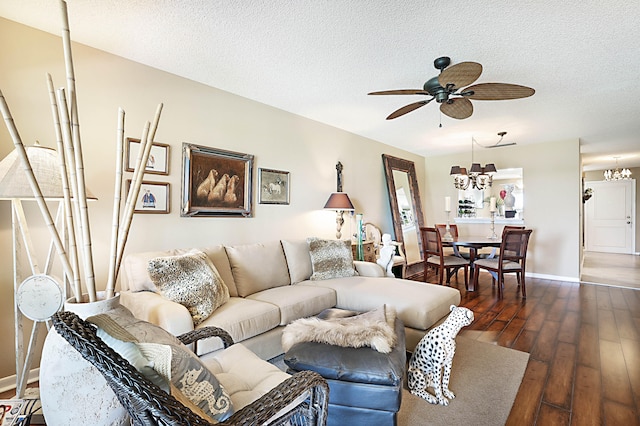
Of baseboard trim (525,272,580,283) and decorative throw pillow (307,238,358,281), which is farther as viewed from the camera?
baseboard trim (525,272,580,283)

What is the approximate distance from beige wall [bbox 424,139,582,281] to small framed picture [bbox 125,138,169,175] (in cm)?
583

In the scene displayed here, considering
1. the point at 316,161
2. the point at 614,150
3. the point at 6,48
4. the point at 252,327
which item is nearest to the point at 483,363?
the point at 252,327

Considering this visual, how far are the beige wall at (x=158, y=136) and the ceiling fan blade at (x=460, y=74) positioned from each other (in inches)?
82.5

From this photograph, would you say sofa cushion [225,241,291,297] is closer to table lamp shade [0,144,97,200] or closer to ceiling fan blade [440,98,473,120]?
table lamp shade [0,144,97,200]

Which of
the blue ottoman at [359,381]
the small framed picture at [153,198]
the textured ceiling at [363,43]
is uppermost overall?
the textured ceiling at [363,43]

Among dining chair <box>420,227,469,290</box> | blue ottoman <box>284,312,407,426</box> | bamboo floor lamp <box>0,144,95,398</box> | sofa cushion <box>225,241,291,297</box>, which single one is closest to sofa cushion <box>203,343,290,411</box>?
blue ottoman <box>284,312,407,426</box>

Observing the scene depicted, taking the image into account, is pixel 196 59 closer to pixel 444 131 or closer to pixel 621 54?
pixel 621 54

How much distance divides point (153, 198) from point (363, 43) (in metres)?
2.13

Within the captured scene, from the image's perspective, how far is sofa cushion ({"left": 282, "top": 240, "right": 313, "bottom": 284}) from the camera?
3.12 metres

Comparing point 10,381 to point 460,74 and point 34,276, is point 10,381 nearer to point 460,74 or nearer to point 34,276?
point 34,276

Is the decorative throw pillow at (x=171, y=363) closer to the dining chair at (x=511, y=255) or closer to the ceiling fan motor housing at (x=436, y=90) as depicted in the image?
the ceiling fan motor housing at (x=436, y=90)

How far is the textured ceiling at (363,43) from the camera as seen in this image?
6.21 feet

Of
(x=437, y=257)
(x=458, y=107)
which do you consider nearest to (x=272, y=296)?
(x=458, y=107)

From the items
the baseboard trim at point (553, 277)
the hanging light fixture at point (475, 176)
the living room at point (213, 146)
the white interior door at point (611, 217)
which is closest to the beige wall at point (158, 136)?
the living room at point (213, 146)
